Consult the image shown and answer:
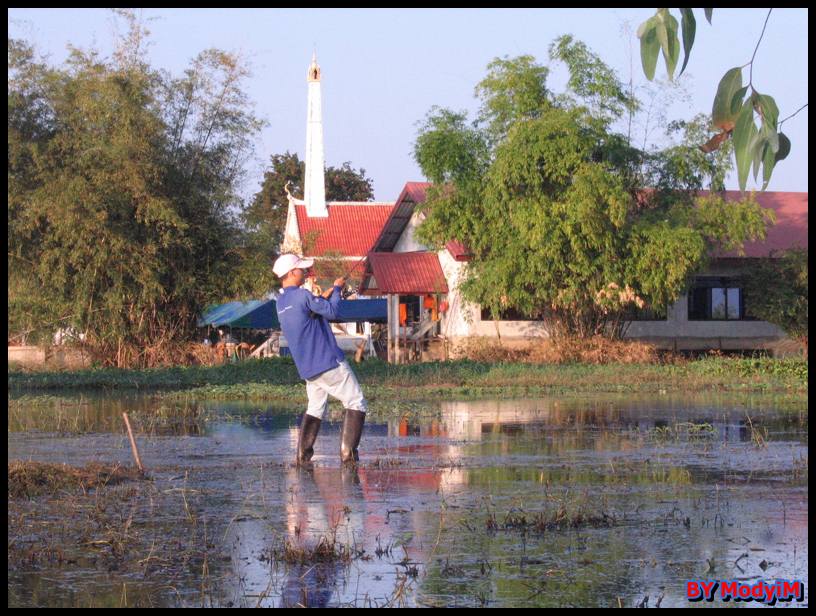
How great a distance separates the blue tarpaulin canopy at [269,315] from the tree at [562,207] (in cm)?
1354

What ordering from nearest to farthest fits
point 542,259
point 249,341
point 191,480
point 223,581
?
point 223,581
point 191,480
point 542,259
point 249,341

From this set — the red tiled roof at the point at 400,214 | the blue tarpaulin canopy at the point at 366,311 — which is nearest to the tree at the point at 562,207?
the red tiled roof at the point at 400,214

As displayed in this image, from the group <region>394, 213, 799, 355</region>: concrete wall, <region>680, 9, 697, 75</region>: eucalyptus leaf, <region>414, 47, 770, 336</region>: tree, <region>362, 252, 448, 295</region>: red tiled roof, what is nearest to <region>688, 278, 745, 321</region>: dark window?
<region>394, 213, 799, 355</region>: concrete wall

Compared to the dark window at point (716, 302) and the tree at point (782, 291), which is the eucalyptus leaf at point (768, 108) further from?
the dark window at point (716, 302)

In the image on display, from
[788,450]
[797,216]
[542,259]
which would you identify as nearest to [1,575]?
[788,450]

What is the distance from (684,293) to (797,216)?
6149 mm

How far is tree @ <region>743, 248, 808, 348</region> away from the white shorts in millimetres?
25116

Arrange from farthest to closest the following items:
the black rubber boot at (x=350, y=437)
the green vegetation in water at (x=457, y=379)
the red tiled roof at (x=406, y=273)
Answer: the red tiled roof at (x=406, y=273) → the green vegetation in water at (x=457, y=379) → the black rubber boot at (x=350, y=437)

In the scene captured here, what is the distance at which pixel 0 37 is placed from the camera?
723 cm

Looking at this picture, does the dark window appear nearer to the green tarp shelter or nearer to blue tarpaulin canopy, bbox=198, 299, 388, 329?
blue tarpaulin canopy, bbox=198, 299, 388, 329

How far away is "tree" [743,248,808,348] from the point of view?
33938 millimetres

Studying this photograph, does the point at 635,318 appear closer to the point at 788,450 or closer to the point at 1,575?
the point at 788,450

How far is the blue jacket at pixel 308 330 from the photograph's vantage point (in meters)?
10.8
